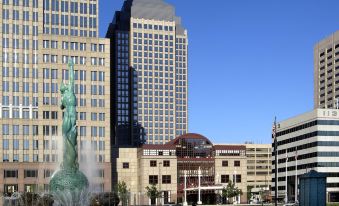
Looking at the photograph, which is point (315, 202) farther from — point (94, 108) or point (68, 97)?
point (94, 108)

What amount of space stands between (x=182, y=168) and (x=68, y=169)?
3272 inches

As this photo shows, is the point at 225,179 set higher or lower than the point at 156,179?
lower

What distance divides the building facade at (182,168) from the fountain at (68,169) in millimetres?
75959

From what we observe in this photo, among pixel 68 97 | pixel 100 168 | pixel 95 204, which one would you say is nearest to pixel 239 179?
pixel 100 168

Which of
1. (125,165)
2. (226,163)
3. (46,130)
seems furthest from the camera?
(125,165)

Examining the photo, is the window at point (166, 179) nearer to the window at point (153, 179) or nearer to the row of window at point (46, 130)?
the window at point (153, 179)

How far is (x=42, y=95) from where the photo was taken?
138m

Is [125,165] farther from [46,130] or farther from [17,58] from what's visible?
[17,58]

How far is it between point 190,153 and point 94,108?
34538 mm

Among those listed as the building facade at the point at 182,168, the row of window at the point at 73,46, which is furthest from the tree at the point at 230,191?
the row of window at the point at 73,46

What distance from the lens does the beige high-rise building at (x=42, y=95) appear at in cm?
13450

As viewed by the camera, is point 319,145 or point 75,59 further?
point 319,145

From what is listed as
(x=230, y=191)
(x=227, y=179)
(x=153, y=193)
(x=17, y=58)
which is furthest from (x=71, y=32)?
(x=227, y=179)

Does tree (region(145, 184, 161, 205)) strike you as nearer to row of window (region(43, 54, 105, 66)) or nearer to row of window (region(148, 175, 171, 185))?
row of window (region(148, 175, 171, 185))
